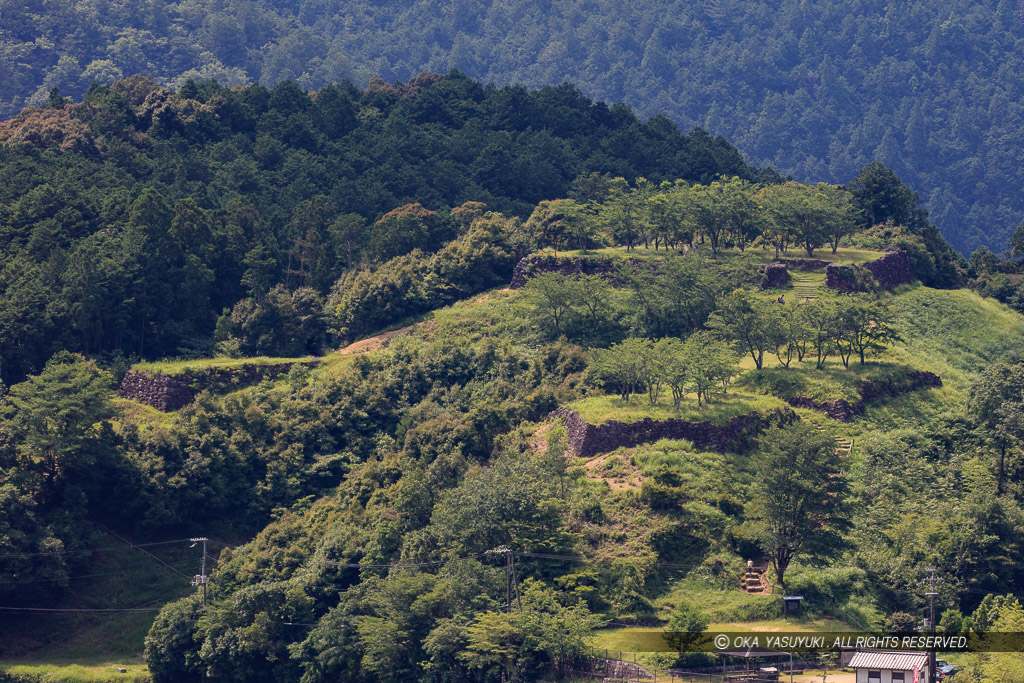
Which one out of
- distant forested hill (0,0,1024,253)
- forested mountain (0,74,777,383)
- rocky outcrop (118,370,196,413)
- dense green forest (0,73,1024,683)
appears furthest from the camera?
distant forested hill (0,0,1024,253)

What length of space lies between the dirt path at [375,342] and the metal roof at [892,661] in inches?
1483

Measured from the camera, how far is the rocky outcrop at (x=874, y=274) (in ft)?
237

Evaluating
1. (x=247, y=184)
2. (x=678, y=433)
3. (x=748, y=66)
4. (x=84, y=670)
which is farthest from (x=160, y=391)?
(x=748, y=66)

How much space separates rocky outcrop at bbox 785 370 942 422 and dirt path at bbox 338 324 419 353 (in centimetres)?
2390

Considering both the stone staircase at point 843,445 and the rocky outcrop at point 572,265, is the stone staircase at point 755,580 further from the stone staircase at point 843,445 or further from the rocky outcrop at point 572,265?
the rocky outcrop at point 572,265

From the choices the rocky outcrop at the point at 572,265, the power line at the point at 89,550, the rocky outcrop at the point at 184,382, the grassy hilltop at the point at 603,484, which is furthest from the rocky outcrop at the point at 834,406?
the power line at the point at 89,550

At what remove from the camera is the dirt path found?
250 ft

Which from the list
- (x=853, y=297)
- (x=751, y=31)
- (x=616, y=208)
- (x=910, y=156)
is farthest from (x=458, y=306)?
(x=751, y=31)

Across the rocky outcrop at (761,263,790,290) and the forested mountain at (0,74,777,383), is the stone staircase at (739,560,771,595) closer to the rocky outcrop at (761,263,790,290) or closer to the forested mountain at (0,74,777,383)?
the rocky outcrop at (761,263,790,290)

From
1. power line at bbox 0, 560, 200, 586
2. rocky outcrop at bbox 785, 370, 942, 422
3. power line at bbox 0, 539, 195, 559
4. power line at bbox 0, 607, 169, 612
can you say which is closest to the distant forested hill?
rocky outcrop at bbox 785, 370, 942, 422

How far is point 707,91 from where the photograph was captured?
18150 centimetres

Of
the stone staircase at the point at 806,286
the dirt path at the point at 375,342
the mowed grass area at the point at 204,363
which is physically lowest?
the mowed grass area at the point at 204,363

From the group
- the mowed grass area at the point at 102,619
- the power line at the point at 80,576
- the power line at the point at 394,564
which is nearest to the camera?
the power line at the point at 394,564

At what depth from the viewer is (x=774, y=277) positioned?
240 feet
